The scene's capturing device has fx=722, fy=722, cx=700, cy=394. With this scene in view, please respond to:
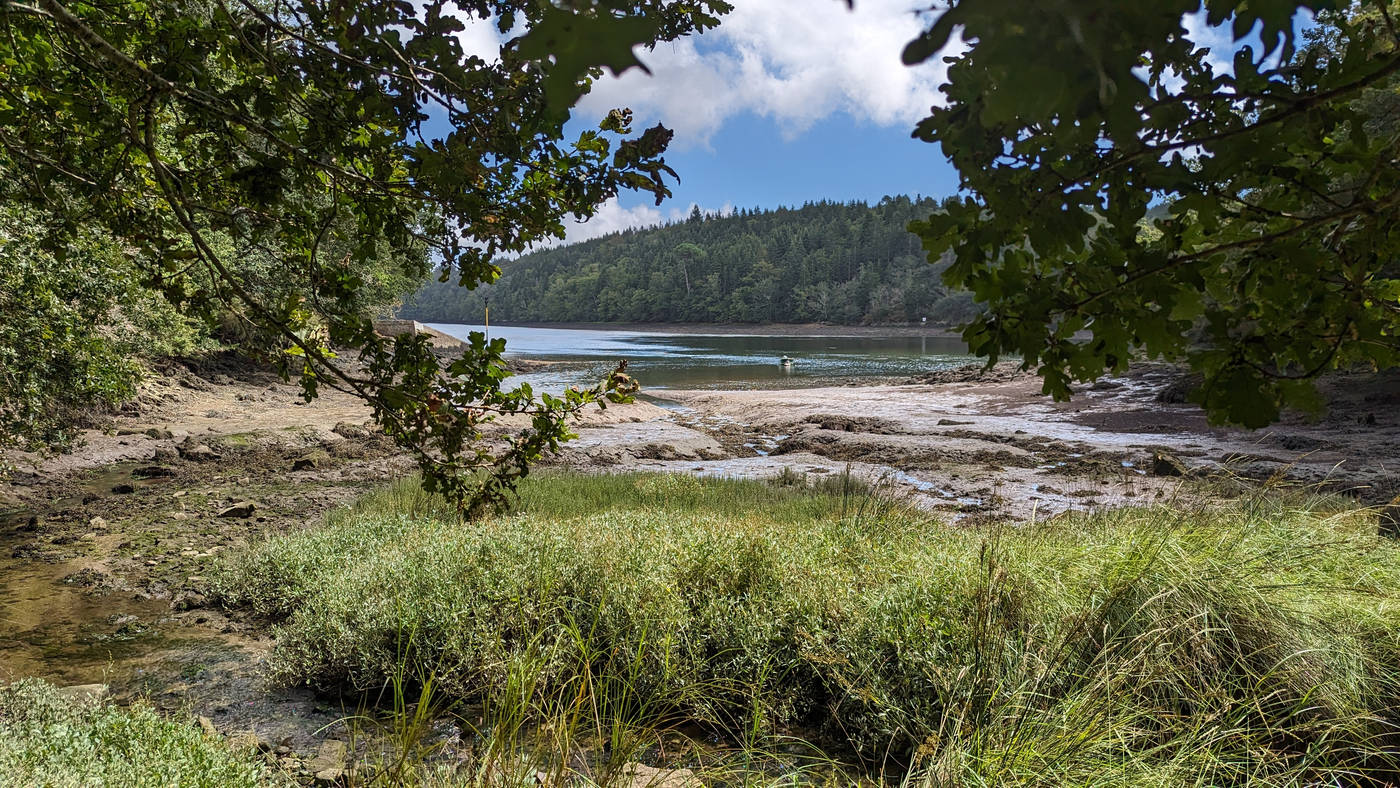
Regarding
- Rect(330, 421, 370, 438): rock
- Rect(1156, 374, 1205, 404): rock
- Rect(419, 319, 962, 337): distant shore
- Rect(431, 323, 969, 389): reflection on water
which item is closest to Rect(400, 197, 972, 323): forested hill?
Rect(419, 319, 962, 337): distant shore

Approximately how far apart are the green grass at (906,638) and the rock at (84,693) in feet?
3.21

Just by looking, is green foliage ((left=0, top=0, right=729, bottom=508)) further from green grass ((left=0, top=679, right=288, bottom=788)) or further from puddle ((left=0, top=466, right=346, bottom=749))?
puddle ((left=0, top=466, right=346, bottom=749))

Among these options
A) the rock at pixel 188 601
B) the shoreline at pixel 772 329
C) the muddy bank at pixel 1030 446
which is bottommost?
the muddy bank at pixel 1030 446

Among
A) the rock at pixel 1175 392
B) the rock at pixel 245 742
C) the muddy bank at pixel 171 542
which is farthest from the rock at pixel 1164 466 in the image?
the rock at pixel 245 742

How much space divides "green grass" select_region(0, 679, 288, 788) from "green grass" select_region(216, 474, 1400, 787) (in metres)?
0.86

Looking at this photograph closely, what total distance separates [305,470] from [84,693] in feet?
28.5

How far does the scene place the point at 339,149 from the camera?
3020 mm

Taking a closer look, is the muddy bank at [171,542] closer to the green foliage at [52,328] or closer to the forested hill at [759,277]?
the green foliage at [52,328]

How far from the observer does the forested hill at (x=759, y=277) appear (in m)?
106

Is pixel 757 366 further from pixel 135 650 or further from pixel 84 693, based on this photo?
pixel 84 693

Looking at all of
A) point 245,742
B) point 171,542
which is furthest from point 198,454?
point 245,742

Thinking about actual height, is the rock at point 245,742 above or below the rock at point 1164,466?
above

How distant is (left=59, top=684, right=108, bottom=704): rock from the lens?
13.5 ft

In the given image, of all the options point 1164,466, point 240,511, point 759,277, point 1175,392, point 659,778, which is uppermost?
point 759,277
